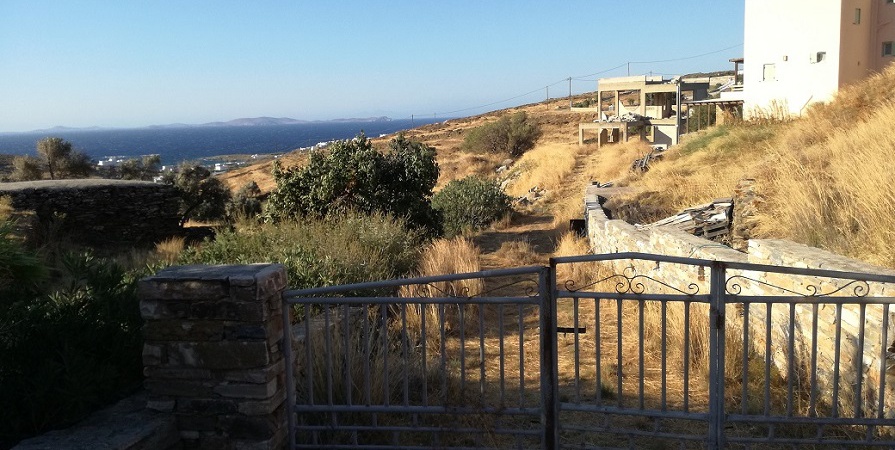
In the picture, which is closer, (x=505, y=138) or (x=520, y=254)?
(x=520, y=254)

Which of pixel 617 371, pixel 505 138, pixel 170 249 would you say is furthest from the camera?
pixel 505 138

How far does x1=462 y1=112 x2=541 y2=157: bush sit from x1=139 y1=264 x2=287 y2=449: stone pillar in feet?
117

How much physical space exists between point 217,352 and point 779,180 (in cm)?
714

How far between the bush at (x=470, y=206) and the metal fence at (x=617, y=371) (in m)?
7.97

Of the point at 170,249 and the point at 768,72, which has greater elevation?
the point at 768,72

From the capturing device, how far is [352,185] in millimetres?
12406

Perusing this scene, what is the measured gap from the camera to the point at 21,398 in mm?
4137

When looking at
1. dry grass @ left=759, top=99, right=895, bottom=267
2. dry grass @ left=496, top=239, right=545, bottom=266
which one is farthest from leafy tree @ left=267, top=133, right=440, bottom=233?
dry grass @ left=759, top=99, right=895, bottom=267

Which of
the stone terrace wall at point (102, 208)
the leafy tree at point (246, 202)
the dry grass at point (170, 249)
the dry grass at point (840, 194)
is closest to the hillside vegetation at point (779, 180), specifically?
the dry grass at point (840, 194)

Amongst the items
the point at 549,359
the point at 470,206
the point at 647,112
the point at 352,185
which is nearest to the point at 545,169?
the point at 470,206

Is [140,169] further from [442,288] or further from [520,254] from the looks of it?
[442,288]

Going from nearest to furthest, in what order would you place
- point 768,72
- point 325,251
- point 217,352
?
point 217,352 < point 325,251 < point 768,72

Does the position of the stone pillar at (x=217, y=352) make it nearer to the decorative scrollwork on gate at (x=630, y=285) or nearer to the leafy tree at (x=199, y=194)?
the decorative scrollwork on gate at (x=630, y=285)

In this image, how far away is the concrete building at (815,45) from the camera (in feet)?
77.4
